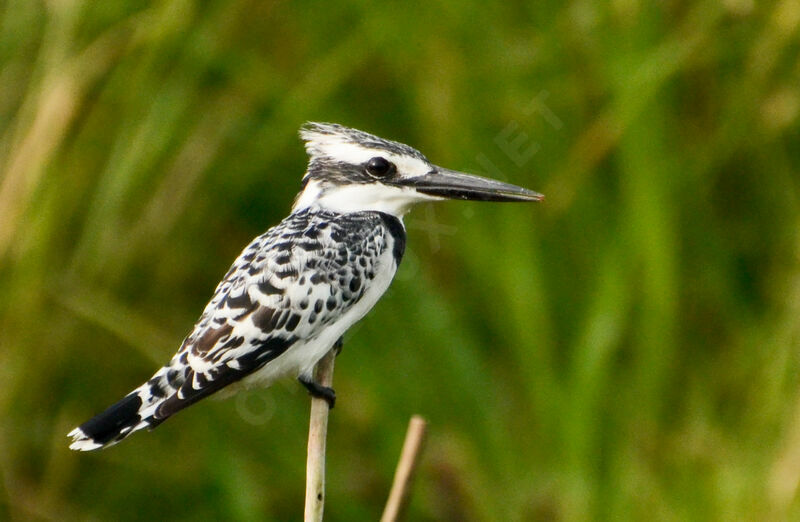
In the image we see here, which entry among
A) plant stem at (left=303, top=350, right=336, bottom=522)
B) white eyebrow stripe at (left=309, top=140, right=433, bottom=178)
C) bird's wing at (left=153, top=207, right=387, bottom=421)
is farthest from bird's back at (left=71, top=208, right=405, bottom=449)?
plant stem at (left=303, top=350, right=336, bottom=522)

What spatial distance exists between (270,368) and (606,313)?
1.46 metres

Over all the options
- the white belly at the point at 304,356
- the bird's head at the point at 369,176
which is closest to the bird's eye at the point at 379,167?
the bird's head at the point at 369,176

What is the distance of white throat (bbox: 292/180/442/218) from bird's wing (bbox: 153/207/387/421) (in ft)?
0.23

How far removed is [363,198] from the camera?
223 cm

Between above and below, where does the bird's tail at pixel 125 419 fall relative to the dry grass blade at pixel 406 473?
below

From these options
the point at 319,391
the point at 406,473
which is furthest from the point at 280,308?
the point at 406,473

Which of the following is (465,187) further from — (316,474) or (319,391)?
(316,474)

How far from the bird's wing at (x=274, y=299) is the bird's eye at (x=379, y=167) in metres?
0.10

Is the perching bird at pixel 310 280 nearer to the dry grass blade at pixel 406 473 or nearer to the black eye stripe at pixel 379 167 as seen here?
the black eye stripe at pixel 379 167

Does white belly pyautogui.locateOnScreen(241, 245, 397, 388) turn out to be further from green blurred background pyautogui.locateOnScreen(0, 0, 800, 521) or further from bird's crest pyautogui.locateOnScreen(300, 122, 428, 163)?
green blurred background pyautogui.locateOnScreen(0, 0, 800, 521)

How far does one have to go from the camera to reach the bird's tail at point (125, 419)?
1.69 m

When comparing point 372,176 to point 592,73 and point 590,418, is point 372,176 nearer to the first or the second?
point 590,418

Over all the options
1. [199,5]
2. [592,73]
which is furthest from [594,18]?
[199,5]

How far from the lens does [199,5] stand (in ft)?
10.00
